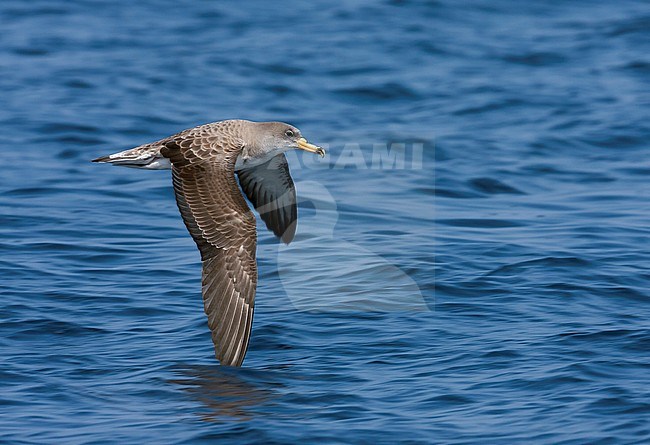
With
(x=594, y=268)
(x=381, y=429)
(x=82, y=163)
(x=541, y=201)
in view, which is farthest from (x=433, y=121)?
(x=381, y=429)

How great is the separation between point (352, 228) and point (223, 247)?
346cm

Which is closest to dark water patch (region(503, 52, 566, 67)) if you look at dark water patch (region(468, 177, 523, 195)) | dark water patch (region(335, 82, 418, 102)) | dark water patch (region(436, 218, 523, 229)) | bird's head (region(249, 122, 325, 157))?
dark water patch (region(335, 82, 418, 102))

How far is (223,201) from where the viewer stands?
778 centimetres

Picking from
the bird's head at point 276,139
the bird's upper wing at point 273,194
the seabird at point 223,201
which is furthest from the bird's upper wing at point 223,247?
the bird's upper wing at point 273,194

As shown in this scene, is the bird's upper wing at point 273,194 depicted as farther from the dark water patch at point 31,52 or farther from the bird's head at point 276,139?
the dark water patch at point 31,52

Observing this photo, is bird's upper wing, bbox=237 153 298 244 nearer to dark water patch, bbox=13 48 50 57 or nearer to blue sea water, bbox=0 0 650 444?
blue sea water, bbox=0 0 650 444

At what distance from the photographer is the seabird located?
7.50m

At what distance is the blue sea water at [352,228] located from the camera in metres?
6.90

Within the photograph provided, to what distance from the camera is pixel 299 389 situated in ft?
23.3

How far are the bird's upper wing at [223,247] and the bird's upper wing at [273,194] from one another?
1160 mm

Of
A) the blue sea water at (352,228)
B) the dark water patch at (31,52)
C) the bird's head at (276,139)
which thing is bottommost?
the blue sea water at (352,228)

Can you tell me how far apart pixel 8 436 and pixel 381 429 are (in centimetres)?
215

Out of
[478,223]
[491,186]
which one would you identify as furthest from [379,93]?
[478,223]

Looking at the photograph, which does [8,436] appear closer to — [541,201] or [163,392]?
[163,392]
